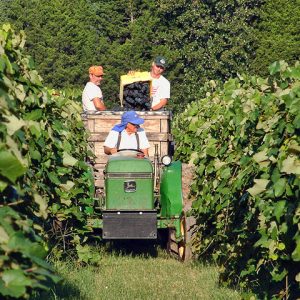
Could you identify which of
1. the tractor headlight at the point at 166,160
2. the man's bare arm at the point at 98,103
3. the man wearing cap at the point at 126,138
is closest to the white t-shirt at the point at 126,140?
the man wearing cap at the point at 126,138

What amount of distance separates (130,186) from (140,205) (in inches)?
10.1

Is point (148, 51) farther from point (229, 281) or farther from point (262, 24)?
point (229, 281)

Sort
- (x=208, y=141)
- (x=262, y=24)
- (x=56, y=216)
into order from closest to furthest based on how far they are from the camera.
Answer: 1. (x=56, y=216)
2. (x=208, y=141)
3. (x=262, y=24)

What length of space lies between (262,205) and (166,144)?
6.53m

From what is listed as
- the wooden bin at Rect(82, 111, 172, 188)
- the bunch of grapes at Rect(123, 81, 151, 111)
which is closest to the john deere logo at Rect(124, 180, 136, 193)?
the wooden bin at Rect(82, 111, 172, 188)

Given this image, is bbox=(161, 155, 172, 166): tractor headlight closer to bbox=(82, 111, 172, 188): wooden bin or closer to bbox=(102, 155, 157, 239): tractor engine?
bbox=(102, 155, 157, 239): tractor engine

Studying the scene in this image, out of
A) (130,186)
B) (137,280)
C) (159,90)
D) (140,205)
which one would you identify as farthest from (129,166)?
(159,90)

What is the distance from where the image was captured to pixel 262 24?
64.1 metres

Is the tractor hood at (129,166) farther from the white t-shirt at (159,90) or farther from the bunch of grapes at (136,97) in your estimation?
the bunch of grapes at (136,97)

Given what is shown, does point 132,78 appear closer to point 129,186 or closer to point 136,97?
point 136,97

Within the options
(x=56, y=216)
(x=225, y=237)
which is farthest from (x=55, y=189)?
(x=225, y=237)

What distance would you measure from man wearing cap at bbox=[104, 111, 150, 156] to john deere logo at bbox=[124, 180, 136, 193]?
765 millimetres

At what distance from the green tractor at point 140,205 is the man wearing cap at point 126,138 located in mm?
259

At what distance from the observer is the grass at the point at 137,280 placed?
11.0 meters
